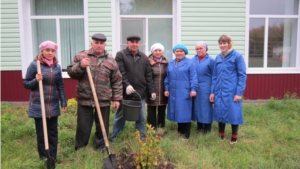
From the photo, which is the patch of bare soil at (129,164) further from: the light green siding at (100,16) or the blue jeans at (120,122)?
the light green siding at (100,16)

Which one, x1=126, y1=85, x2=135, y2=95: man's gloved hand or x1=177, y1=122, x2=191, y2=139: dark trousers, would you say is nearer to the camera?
x1=126, y1=85, x2=135, y2=95: man's gloved hand

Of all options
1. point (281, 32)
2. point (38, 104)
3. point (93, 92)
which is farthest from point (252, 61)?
point (38, 104)

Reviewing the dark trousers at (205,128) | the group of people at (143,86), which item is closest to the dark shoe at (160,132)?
the group of people at (143,86)

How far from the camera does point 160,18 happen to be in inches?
283

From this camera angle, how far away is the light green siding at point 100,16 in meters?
6.67

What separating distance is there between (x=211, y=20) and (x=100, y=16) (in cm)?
314

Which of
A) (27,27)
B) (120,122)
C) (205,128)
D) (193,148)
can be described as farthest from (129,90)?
(27,27)

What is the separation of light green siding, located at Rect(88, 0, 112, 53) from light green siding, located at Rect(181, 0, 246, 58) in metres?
2.08

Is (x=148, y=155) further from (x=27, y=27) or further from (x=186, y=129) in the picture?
(x=27, y=27)

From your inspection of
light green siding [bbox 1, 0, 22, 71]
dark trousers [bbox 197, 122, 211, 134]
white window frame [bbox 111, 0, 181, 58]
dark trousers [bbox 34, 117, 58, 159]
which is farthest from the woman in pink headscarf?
light green siding [bbox 1, 0, 22, 71]

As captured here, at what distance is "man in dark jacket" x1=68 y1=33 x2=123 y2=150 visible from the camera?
10.2 ft

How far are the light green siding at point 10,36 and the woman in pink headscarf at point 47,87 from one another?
459cm

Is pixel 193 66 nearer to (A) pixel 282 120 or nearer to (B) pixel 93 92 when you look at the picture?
(B) pixel 93 92

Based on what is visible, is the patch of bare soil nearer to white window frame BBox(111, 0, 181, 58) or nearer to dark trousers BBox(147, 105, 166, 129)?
dark trousers BBox(147, 105, 166, 129)
